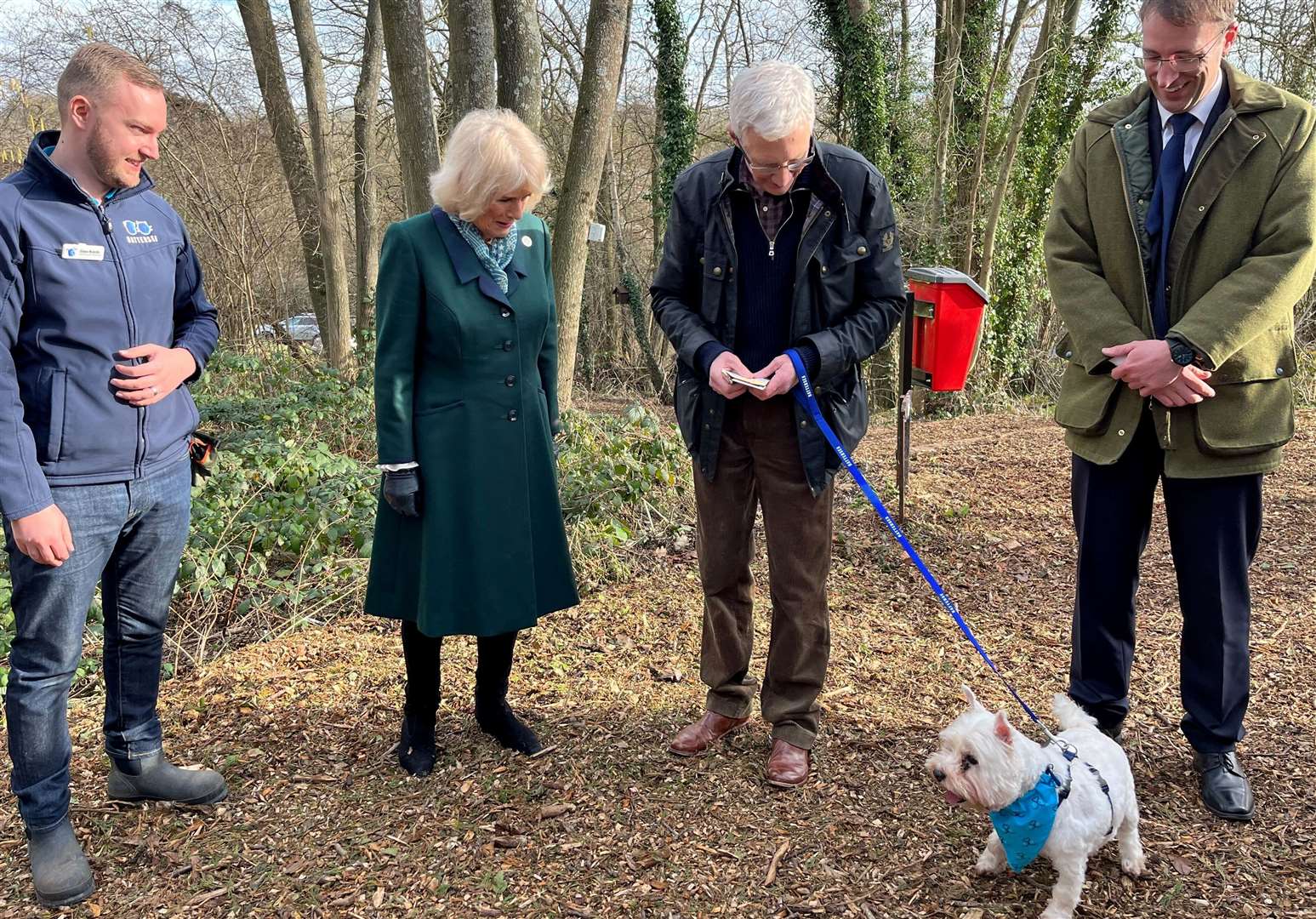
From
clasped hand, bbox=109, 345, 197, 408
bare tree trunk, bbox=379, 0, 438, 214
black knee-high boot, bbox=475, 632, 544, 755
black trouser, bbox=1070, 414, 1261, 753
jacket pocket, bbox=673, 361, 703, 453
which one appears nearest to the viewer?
clasped hand, bbox=109, 345, 197, 408

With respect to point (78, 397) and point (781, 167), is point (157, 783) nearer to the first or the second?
point (78, 397)

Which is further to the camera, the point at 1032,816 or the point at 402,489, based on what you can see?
the point at 402,489

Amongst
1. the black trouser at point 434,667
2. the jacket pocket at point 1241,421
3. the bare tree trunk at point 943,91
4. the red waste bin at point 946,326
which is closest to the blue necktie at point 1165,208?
the jacket pocket at point 1241,421

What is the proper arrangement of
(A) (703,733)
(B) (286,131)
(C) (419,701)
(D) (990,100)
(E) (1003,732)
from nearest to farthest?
(E) (1003,732), (C) (419,701), (A) (703,733), (B) (286,131), (D) (990,100)

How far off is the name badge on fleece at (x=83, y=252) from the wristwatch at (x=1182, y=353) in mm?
2860

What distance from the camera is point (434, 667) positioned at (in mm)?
3102

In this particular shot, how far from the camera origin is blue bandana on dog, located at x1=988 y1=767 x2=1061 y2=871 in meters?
2.22

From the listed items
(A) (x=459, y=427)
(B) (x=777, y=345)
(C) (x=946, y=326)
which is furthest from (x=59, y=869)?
(C) (x=946, y=326)

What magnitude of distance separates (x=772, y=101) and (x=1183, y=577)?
1.83 meters

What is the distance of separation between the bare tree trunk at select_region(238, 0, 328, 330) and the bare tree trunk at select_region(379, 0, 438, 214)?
447 cm

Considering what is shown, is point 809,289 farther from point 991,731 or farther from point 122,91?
point 122,91

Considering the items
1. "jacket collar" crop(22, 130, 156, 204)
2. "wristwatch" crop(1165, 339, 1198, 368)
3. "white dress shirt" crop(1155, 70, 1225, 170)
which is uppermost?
"white dress shirt" crop(1155, 70, 1225, 170)

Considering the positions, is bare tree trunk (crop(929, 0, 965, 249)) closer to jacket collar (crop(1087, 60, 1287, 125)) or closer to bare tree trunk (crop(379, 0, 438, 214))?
bare tree trunk (crop(379, 0, 438, 214))

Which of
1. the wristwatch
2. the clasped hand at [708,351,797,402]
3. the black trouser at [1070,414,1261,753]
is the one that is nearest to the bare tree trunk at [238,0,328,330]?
the clasped hand at [708,351,797,402]
